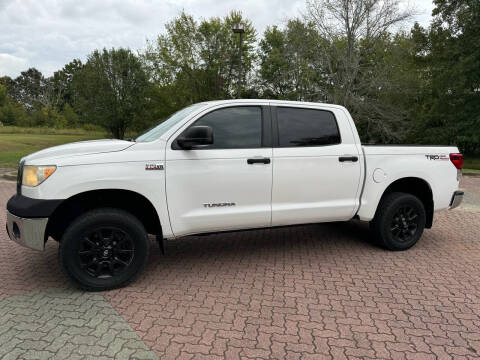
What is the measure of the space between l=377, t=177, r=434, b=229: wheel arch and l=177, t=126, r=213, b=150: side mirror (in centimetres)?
261

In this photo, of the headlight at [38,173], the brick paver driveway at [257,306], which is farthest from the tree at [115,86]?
the headlight at [38,173]

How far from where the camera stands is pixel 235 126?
405 cm

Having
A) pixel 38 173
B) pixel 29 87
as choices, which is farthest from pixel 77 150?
pixel 29 87

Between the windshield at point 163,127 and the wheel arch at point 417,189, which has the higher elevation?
the windshield at point 163,127

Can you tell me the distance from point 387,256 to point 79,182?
3.79m

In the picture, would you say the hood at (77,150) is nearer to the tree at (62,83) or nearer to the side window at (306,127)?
the side window at (306,127)

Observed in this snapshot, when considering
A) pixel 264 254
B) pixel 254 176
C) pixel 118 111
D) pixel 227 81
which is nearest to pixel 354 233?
pixel 264 254

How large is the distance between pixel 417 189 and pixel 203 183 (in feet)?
10.4

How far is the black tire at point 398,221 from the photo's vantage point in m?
4.82

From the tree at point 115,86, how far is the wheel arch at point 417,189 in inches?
1156

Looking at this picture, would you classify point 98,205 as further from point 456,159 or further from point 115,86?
point 115,86

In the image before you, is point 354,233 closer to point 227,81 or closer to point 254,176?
point 254,176

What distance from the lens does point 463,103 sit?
80.9ft

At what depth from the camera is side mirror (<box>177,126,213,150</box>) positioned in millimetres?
3557
